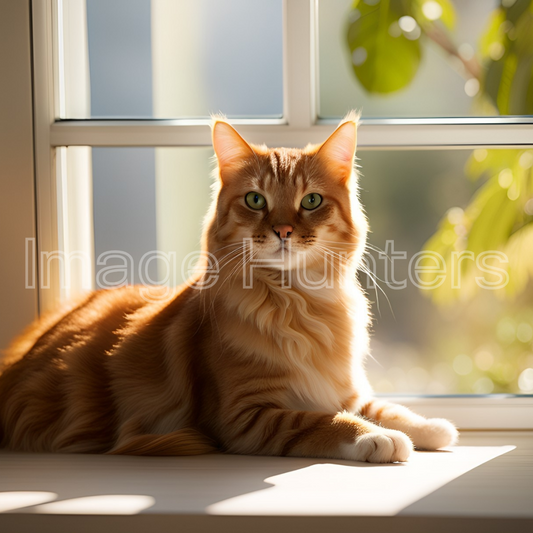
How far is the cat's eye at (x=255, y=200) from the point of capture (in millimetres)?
1521

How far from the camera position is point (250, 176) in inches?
60.3

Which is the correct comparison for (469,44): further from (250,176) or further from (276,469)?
(276,469)

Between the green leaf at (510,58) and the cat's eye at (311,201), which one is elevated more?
the green leaf at (510,58)

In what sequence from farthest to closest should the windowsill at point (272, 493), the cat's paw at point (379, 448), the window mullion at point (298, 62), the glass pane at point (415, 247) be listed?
the glass pane at point (415, 247) < the window mullion at point (298, 62) < the cat's paw at point (379, 448) < the windowsill at point (272, 493)

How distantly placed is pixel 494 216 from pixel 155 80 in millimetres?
1315

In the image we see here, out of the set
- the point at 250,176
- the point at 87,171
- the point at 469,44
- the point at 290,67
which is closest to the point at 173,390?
the point at 250,176

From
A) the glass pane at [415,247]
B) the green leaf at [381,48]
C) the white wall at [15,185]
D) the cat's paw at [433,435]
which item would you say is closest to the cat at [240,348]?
the cat's paw at [433,435]

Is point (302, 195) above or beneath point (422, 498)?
above

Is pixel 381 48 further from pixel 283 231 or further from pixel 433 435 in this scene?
pixel 433 435

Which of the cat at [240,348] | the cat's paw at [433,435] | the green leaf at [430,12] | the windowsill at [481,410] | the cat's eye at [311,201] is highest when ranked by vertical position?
the green leaf at [430,12]

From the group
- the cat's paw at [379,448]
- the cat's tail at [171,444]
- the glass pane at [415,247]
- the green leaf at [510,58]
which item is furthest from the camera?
the glass pane at [415,247]

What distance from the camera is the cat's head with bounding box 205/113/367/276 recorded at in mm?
1466

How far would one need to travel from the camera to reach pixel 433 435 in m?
1.40

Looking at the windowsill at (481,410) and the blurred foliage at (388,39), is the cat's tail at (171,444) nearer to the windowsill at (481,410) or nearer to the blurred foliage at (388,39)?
the windowsill at (481,410)
